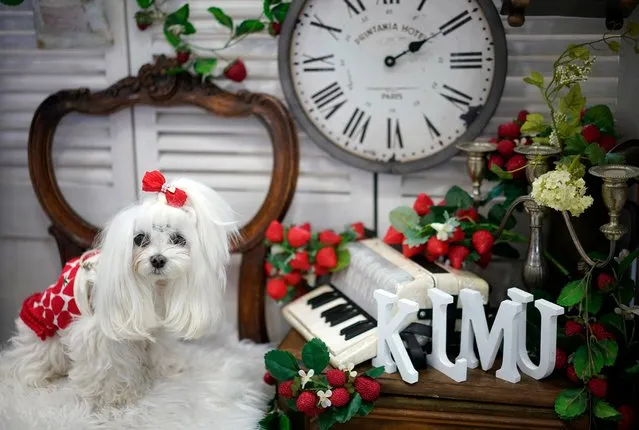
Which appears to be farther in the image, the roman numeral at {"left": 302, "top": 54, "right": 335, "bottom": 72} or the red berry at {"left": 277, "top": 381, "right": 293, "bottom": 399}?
the roman numeral at {"left": 302, "top": 54, "right": 335, "bottom": 72}

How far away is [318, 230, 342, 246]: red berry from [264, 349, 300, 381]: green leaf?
428 millimetres

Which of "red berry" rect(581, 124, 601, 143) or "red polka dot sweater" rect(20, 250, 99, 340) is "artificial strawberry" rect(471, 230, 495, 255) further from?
"red polka dot sweater" rect(20, 250, 99, 340)

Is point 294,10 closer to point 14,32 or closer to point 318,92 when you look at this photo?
point 318,92

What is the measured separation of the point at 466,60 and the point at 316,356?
92cm

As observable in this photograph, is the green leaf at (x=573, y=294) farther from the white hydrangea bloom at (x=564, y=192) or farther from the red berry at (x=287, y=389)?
the red berry at (x=287, y=389)

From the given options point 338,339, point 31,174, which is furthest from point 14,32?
point 338,339

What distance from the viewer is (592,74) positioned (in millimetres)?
1949

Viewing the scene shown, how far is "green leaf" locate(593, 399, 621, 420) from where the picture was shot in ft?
4.99

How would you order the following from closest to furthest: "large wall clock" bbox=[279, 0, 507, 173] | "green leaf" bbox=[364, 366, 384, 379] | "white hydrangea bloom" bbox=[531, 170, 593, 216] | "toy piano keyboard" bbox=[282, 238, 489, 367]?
"white hydrangea bloom" bbox=[531, 170, 593, 216] → "green leaf" bbox=[364, 366, 384, 379] → "toy piano keyboard" bbox=[282, 238, 489, 367] → "large wall clock" bbox=[279, 0, 507, 173]

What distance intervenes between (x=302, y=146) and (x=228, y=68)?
0.32m

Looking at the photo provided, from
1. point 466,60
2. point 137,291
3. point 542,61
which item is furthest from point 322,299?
point 542,61

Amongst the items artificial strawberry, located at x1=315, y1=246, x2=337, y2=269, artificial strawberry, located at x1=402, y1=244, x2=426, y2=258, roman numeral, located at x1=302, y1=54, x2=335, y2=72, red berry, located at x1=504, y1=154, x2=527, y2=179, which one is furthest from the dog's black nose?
red berry, located at x1=504, y1=154, x2=527, y2=179

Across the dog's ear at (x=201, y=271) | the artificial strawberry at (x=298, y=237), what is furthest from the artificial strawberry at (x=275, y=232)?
the dog's ear at (x=201, y=271)

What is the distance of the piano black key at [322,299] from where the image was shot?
1.98 metres
